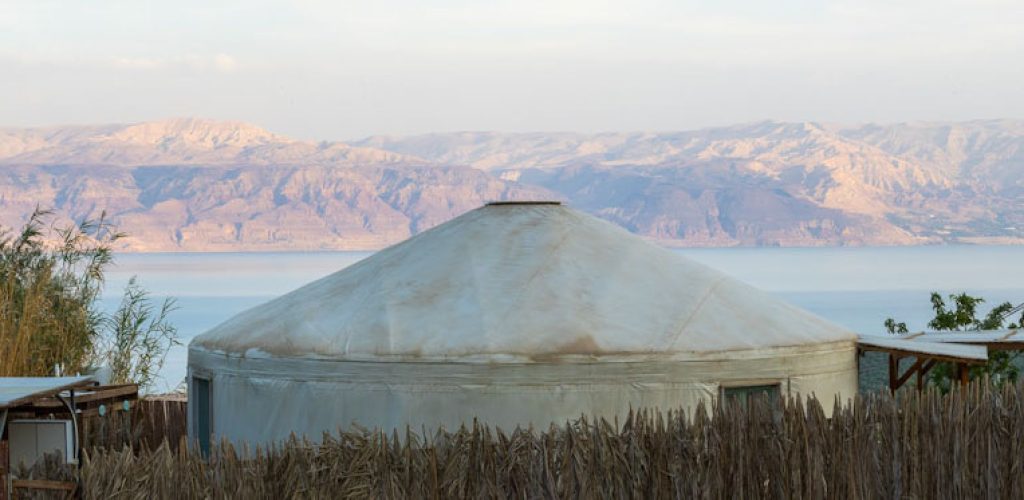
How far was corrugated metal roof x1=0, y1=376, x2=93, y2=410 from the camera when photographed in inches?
381

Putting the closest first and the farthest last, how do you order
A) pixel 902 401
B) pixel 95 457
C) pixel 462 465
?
pixel 95 457, pixel 462 465, pixel 902 401

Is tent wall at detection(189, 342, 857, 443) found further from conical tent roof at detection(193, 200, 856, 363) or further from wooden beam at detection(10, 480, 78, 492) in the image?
wooden beam at detection(10, 480, 78, 492)

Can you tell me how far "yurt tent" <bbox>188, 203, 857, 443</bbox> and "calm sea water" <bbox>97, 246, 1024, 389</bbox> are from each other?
5099 centimetres

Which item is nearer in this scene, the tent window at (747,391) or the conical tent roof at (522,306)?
the conical tent roof at (522,306)

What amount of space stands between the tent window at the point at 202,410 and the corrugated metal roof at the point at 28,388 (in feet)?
4.69

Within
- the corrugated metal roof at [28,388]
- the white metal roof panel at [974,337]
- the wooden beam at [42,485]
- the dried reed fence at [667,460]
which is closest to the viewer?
the wooden beam at [42,485]

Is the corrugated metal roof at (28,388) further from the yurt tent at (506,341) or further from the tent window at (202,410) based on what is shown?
the tent window at (202,410)

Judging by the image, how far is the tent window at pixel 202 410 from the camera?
11836 mm

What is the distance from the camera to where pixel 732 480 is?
8.74 m

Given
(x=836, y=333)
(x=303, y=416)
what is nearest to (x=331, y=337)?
(x=303, y=416)

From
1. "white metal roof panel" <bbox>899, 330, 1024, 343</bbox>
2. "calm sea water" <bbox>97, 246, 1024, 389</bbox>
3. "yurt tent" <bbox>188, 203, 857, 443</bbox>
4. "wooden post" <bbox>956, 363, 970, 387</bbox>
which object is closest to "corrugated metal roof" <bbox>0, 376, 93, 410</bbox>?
"yurt tent" <bbox>188, 203, 857, 443</bbox>

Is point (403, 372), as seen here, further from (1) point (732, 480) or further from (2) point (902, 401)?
(2) point (902, 401)

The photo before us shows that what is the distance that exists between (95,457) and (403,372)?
9.75 feet

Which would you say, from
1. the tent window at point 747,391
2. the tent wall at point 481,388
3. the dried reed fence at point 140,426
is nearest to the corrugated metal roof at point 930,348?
the tent wall at point 481,388
